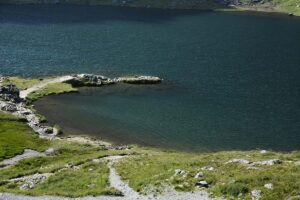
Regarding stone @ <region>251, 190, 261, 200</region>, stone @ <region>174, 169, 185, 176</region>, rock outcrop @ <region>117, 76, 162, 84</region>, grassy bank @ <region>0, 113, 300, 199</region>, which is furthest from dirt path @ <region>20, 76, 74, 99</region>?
stone @ <region>251, 190, 261, 200</region>

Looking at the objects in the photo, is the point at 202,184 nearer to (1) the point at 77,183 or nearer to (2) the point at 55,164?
(1) the point at 77,183

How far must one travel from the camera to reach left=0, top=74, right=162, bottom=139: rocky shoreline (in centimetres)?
10922

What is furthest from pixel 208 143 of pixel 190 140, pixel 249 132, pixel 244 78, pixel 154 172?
pixel 244 78

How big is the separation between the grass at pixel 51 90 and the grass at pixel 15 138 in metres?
21.1

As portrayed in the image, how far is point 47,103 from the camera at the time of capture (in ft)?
438

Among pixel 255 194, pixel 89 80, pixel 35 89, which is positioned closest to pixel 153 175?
pixel 255 194

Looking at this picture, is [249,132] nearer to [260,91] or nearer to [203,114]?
[203,114]

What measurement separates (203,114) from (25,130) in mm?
44921

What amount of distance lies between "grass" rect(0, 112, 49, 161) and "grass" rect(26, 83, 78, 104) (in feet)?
69.1

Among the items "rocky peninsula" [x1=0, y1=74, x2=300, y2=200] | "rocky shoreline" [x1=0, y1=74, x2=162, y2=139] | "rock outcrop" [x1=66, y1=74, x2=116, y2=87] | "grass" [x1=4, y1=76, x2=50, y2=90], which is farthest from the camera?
"rock outcrop" [x1=66, y1=74, x2=116, y2=87]

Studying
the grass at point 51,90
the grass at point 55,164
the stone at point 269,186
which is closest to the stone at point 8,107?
the grass at point 55,164

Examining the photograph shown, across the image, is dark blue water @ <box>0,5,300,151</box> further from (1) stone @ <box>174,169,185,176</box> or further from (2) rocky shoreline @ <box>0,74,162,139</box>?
(1) stone @ <box>174,169,185,176</box>

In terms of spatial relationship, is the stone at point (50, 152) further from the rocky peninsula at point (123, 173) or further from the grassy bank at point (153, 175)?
the grassy bank at point (153, 175)

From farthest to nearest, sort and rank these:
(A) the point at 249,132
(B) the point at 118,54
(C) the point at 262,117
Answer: (B) the point at 118,54
(C) the point at 262,117
(A) the point at 249,132
